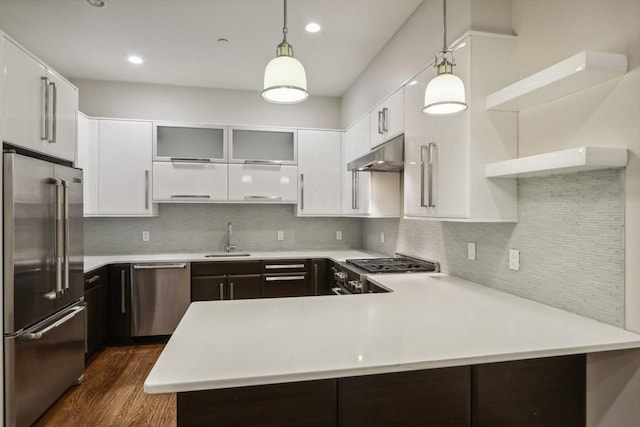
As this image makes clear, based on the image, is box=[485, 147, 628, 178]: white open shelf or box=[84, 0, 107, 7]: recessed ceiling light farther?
box=[84, 0, 107, 7]: recessed ceiling light

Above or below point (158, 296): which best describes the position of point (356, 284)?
above

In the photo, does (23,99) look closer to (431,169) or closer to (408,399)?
(431,169)


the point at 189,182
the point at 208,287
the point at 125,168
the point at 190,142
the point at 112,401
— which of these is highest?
the point at 190,142

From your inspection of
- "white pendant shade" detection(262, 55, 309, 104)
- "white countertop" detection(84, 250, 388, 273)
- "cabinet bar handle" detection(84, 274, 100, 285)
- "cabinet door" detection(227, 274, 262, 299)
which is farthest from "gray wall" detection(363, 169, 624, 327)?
"cabinet bar handle" detection(84, 274, 100, 285)

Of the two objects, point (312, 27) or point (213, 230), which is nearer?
point (312, 27)

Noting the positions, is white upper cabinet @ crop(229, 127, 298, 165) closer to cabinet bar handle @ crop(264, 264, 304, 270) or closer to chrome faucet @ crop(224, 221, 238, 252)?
chrome faucet @ crop(224, 221, 238, 252)

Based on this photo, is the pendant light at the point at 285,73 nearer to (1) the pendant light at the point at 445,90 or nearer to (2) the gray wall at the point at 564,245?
(1) the pendant light at the point at 445,90

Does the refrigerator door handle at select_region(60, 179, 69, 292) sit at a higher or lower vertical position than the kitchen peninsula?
higher

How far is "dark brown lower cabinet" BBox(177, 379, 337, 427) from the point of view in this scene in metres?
1.14

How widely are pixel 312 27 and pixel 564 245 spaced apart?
90.5 inches

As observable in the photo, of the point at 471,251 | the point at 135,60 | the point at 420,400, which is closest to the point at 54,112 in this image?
the point at 135,60

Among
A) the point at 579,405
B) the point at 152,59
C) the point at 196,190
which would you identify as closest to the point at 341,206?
the point at 196,190

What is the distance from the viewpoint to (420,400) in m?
1.28

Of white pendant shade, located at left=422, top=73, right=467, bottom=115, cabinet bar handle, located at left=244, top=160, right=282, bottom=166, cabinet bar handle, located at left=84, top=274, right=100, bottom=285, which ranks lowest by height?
cabinet bar handle, located at left=84, top=274, right=100, bottom=285
